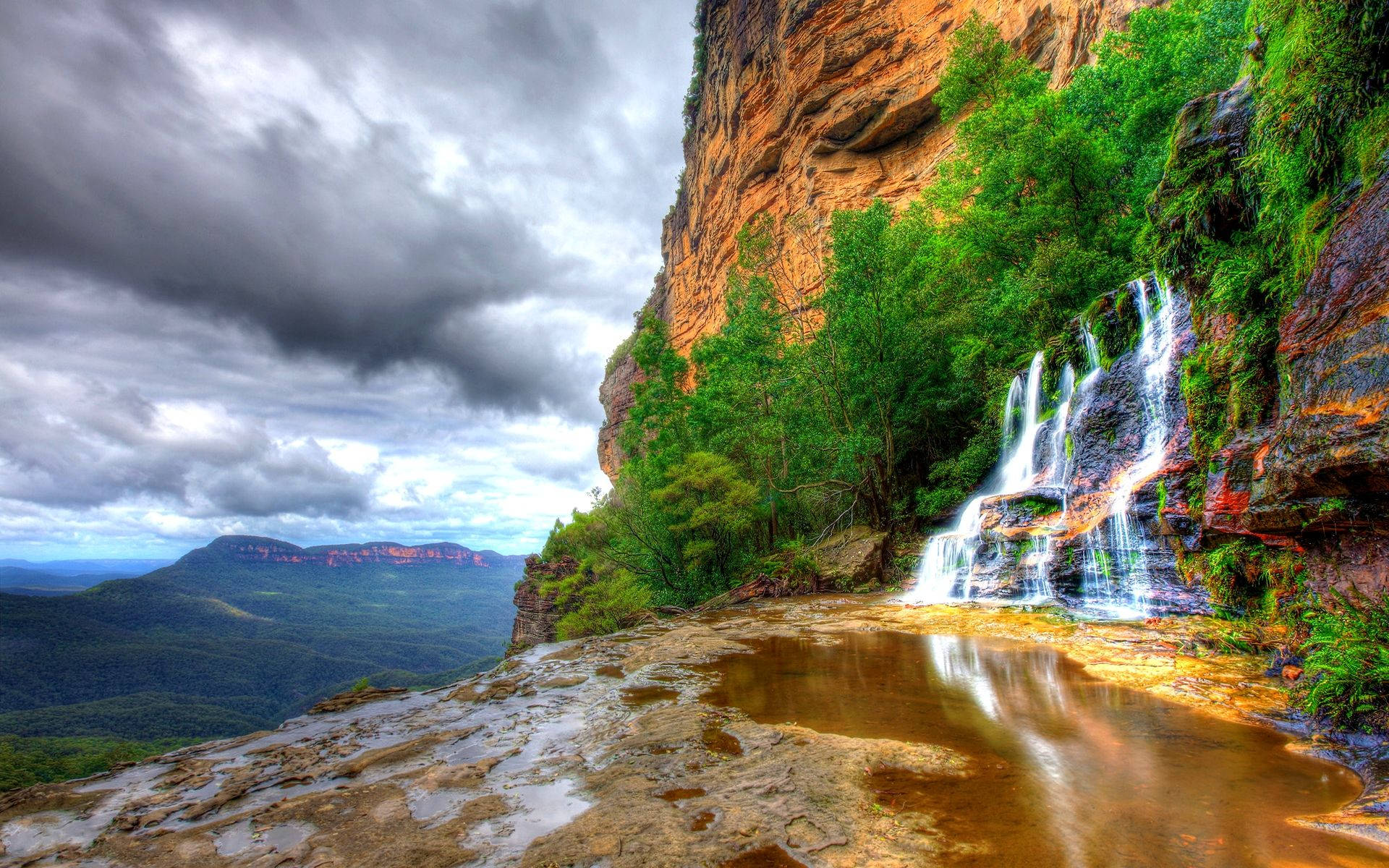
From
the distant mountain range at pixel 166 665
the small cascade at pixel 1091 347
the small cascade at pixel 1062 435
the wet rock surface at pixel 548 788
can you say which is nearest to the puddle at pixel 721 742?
the wet rock surface at pixel 548 788

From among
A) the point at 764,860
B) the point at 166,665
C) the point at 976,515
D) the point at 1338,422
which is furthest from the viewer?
the point at 166,665

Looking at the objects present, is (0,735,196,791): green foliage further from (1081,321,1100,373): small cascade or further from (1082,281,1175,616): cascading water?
(1081,321,1100,373): small cascade

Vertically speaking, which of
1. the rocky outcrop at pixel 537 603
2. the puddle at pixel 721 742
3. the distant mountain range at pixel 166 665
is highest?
the puddle at pixel 721 742

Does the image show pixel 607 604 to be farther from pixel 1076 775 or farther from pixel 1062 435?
pixel 1076 775

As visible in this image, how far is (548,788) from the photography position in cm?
367

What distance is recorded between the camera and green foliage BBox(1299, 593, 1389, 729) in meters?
3.44

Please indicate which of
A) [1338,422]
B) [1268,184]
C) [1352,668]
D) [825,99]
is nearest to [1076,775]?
[1352,668]

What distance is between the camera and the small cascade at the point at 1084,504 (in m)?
9.02

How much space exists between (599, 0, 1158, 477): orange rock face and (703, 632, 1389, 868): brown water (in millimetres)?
17906

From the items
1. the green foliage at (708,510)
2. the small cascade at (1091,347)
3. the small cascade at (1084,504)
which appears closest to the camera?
the small cascade at (1084,504)

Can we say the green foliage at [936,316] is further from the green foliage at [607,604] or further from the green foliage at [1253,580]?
the green foliage at [1253,580]

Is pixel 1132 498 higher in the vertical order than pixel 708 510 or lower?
lower

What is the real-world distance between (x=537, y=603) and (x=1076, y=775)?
135ft

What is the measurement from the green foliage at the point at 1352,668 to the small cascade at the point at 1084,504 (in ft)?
15.0
